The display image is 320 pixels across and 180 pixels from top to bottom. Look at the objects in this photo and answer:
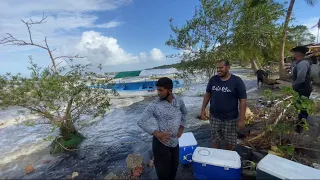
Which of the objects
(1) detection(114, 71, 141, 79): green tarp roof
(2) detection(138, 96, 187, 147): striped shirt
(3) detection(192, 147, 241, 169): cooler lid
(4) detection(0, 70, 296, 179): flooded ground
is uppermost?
(2) detection(138, 96, 187, 147): striped shirt

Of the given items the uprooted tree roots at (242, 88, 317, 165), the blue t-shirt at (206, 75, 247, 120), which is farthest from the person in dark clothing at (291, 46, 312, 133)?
the blue t-shirt at (206, 75, 247, 120)

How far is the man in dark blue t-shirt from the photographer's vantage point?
3264 millimetres

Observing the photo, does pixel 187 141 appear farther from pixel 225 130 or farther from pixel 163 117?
pixel 163 117

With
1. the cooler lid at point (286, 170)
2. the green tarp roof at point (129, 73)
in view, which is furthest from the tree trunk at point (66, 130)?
the green tarp roof at point (129, 73)

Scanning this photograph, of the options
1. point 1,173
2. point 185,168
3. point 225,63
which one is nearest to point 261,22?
point 225,63

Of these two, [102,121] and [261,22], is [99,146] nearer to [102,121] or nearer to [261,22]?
[102,121]

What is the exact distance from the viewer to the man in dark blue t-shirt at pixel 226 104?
326cm

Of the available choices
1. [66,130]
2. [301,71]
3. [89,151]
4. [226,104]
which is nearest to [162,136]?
[226,104]

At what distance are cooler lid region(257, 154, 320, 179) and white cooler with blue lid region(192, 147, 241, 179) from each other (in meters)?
0.36

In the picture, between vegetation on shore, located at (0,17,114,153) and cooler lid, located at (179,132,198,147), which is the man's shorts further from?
vegetation on shore, located at (0,17,114,153)

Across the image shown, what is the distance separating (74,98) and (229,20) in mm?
6545

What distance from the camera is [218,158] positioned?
282 centimetres

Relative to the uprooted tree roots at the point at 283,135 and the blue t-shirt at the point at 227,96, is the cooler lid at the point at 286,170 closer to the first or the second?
the blue t-shirt at the point at 227,96

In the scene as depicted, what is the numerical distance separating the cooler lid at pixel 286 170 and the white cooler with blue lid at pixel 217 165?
0.36m
